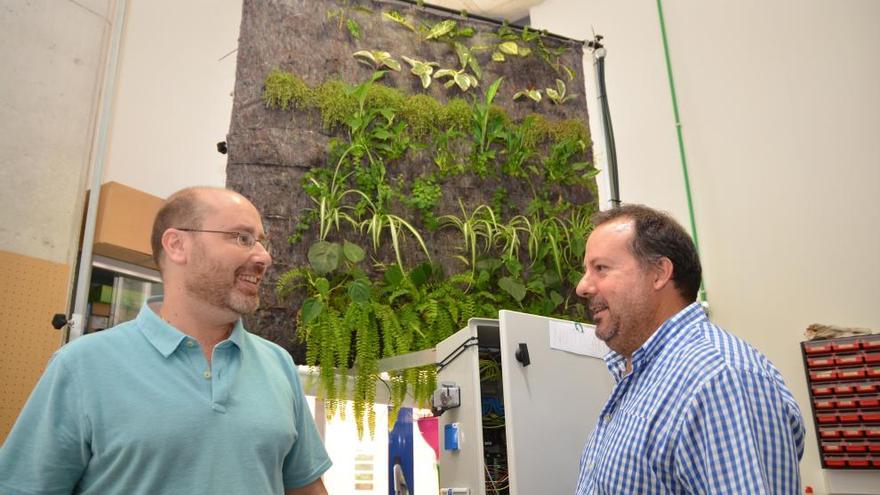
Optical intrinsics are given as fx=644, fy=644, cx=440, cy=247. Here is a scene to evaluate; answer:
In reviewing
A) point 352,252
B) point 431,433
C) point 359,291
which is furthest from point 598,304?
point 352,252

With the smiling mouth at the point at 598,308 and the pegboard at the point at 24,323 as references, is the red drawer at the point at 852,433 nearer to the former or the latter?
the smiling mouth at the point at 598,308

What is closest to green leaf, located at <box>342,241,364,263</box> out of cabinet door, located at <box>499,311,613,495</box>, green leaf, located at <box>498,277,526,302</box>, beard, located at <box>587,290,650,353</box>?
green leaf, located at <box>498,277,526,302</box>

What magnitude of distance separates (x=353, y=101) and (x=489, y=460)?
2061mm

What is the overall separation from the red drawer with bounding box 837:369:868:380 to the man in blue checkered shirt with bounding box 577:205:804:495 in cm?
223

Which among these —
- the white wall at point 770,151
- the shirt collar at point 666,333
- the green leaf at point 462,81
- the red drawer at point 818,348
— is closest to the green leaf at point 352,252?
the green leaf at point 462,81

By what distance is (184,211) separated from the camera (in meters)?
1.52

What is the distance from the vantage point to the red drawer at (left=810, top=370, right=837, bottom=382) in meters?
3.32

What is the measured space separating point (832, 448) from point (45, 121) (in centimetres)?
417

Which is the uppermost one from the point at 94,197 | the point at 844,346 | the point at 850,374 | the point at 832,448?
the point at 94,197

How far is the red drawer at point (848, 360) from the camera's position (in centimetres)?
321

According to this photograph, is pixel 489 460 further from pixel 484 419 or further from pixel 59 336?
pixel 59 336

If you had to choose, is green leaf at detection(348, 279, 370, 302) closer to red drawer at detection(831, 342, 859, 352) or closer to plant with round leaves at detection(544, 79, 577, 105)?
plant with round leaves at detection(544, 79, 577, 105)

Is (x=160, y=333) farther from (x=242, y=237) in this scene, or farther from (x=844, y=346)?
(x=844, y=346)

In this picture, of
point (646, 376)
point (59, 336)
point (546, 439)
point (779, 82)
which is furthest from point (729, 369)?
point (779, 82)
